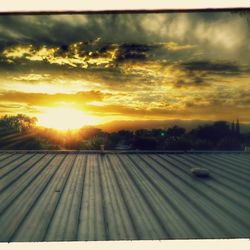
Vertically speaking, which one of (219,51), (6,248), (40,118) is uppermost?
(219,51)

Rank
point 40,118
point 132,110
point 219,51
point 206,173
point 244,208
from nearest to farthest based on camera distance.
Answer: point 244,208, point 206,173, point 219,51, point 132,110, point 40,118

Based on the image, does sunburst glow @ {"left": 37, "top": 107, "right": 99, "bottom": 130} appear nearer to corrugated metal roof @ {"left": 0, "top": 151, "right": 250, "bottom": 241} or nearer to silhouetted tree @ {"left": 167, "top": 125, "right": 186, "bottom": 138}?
silhouetted tree @ {"left": 167, "top": 125, "right": 186, "bottom": 138}

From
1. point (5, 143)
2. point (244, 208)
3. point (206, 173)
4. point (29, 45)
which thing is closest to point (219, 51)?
point (206, 173)

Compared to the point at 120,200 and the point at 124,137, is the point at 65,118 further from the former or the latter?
the point at 120,200

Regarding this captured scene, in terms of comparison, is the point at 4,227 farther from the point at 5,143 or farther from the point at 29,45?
the point at 5,143

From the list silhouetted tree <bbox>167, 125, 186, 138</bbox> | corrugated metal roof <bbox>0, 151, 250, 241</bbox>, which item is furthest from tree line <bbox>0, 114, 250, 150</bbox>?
corrugated metal roof <bbox>0, 151, 250, 241</bbox>

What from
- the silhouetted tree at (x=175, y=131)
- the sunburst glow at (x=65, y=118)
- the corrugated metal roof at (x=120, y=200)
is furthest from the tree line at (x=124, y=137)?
the corrugated metal roof at (x=120, y=200)
